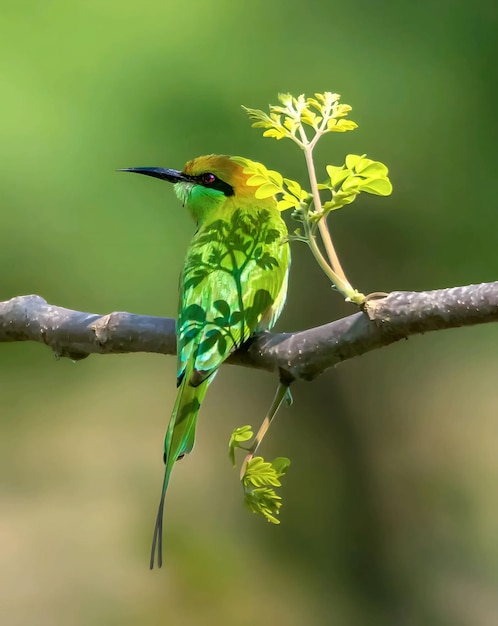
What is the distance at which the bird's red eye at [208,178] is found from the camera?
82cm

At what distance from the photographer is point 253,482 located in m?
0.47

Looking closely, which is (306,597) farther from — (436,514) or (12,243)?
(12,243)

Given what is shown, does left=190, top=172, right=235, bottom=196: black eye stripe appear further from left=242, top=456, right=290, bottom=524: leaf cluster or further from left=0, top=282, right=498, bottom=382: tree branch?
left=242, top=456, right=290, bottom=524: leaf cluster

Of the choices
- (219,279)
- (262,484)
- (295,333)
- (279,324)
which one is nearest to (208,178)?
(219,279)

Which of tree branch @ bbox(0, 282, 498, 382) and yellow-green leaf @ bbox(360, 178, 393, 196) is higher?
yellow-green leaf @ bbox(360, 178, 393, 196)

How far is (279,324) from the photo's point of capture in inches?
70.1

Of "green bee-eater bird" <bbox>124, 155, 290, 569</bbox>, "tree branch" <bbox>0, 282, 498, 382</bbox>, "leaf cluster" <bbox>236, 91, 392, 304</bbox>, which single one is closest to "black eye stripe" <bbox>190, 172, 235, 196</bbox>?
"green bee-eater bird" <bbox>124, 155, 290, 569</bbox>

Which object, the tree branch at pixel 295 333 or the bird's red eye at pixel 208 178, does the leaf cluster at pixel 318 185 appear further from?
the bird's red eye at pixel 208 178

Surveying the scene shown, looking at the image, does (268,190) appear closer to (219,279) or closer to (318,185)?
(318,185)

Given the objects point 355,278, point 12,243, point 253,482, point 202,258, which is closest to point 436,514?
point 355,278

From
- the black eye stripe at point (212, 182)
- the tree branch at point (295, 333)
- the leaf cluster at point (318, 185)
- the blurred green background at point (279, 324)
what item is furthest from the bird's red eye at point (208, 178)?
the blurred green background at point (279, 324)

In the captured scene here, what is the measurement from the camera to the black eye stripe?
2.66 feet

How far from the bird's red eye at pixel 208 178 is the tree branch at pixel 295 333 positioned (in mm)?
186

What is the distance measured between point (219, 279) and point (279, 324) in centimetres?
110
